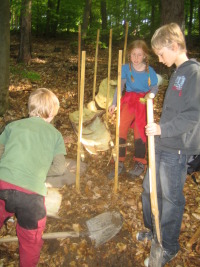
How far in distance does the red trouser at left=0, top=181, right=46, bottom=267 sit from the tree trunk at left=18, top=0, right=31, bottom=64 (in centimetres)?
788

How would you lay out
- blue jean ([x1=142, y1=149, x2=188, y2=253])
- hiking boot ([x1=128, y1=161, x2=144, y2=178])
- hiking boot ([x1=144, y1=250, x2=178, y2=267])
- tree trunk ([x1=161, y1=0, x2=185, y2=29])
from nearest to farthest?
blue jean ([x1=142, y1=149, x2=188, y2=253])
hiking boot ([x1=144, y1=250, x2=178, y2=267])
hiking boot ([x1=128, y1=161, x2=144, y2=178])
tree trunk ([x1=161, y1=0, x2=185, y2=29])

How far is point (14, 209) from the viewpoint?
1924 mm

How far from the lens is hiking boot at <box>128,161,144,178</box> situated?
3750mm

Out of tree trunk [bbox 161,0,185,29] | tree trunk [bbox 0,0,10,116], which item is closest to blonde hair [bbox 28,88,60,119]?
tree trunk [bbox 0,0,10,116]

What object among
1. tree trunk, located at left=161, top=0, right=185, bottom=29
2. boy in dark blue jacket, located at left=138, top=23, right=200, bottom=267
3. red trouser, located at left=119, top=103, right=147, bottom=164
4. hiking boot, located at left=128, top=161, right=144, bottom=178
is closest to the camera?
boy in dark blue jacket, located at left=138, top=23, right=200, bottom=267

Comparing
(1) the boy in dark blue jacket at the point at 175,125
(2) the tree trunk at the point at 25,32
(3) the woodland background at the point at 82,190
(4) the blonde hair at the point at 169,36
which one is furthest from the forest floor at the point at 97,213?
(2) the tree trunk at the point at 25,32

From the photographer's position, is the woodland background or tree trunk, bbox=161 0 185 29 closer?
the woodland background

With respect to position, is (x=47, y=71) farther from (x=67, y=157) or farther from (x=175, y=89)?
(x=175, y=89)

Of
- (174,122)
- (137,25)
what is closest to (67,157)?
(174,122)

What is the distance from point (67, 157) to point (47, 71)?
483cm

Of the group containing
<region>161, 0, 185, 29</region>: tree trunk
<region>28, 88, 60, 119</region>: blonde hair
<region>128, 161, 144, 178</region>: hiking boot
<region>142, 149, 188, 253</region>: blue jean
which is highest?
<region>161, 0, 185, 29</region>: tree trunk

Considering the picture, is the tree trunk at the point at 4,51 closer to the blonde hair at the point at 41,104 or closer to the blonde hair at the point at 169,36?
the blonde hair at the point at 41,104

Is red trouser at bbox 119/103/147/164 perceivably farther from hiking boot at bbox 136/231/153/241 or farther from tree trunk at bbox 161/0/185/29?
tree trunk at bbox 161/0/185/29

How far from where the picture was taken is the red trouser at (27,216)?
6.10ft
